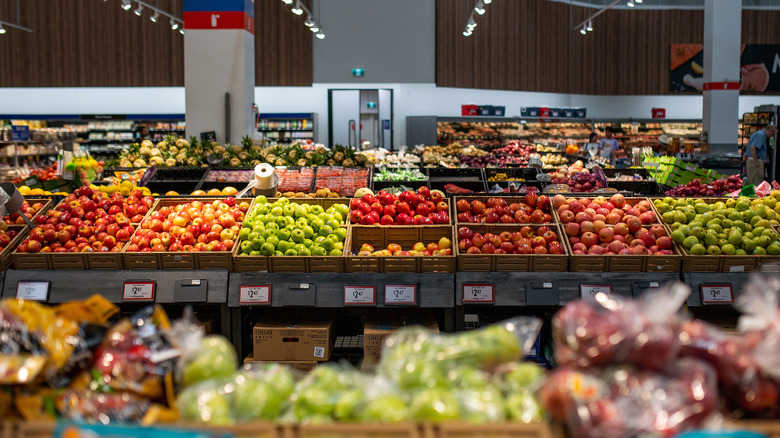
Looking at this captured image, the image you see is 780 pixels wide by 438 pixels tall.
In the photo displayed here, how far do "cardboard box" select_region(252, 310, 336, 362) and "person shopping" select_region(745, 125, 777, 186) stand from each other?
10.1m

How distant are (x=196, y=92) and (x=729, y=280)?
772 cm

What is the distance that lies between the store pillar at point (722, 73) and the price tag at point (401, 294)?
1193 cm

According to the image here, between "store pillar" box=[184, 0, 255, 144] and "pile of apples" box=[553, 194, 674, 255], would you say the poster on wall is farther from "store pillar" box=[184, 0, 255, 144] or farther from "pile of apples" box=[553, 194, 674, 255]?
"pile of apples" box=[553, 194, 674, 255]

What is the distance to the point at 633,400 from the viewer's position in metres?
1.34

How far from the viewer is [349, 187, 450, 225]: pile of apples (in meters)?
4.40

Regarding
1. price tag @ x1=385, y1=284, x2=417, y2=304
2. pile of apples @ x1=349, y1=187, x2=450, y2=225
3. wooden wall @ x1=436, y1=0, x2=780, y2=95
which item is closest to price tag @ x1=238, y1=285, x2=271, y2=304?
price tag @ x1=385, y1=284, x2=417, y2=304

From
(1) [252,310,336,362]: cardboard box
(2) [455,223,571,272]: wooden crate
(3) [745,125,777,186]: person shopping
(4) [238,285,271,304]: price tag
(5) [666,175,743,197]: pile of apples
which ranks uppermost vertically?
(3) [745,125,777,186]: person shopping

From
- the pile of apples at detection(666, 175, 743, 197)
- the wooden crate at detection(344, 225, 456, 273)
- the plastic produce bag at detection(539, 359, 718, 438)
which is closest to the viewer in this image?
the plastic produce bag at detection(539, 359, 718, 438)

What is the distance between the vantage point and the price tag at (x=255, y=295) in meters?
3.89

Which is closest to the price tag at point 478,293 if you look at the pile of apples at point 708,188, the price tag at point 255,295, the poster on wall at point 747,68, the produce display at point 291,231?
the produce display at point 291,231

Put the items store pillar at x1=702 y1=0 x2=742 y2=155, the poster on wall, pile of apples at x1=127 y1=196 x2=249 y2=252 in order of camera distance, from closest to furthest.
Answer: pile of apples at x1=127 y1=196 x2=249 y2=252 < store pillar at x1=702 y1=0 x2=742 y2=155 < the poster on wall

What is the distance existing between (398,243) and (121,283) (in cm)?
164

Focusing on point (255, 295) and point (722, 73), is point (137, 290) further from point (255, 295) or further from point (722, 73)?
point (722, 73)

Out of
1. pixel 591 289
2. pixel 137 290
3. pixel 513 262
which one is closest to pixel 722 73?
pixel 591 289
